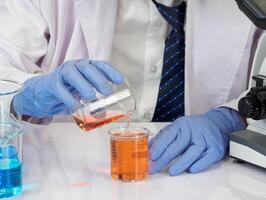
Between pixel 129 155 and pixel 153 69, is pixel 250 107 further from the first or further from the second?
pixel 153 69

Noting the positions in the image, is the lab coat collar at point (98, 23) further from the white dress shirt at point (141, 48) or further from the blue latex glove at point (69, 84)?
the blue latex glove at point (69, 84)

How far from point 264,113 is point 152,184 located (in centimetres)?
33

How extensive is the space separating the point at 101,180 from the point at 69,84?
258 mm

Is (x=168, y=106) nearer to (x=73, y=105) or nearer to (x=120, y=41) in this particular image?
(x=120, y=41)

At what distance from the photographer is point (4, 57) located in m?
1.86

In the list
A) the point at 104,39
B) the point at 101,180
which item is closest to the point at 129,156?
the point at 101,180

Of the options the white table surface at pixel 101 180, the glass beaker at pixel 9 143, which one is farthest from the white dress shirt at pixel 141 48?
the glass beaker at pixel 9 143

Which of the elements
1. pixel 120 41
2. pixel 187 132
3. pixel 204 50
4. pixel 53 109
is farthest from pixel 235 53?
pixel 53 109

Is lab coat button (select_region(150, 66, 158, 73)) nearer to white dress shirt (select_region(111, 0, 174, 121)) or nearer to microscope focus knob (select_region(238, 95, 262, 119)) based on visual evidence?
A: white dress shirt (select_region(111, 0, 174, 121))

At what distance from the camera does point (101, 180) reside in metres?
1.41

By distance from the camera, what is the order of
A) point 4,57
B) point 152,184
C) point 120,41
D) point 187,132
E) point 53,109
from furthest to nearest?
1. point 120,41
2. point 4,57
3. point 53,109
4. point 187,132
5. point 152,184

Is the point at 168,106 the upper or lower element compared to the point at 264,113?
lower

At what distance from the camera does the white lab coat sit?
6.18ft

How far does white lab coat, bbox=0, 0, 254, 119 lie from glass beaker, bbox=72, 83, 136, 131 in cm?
54
